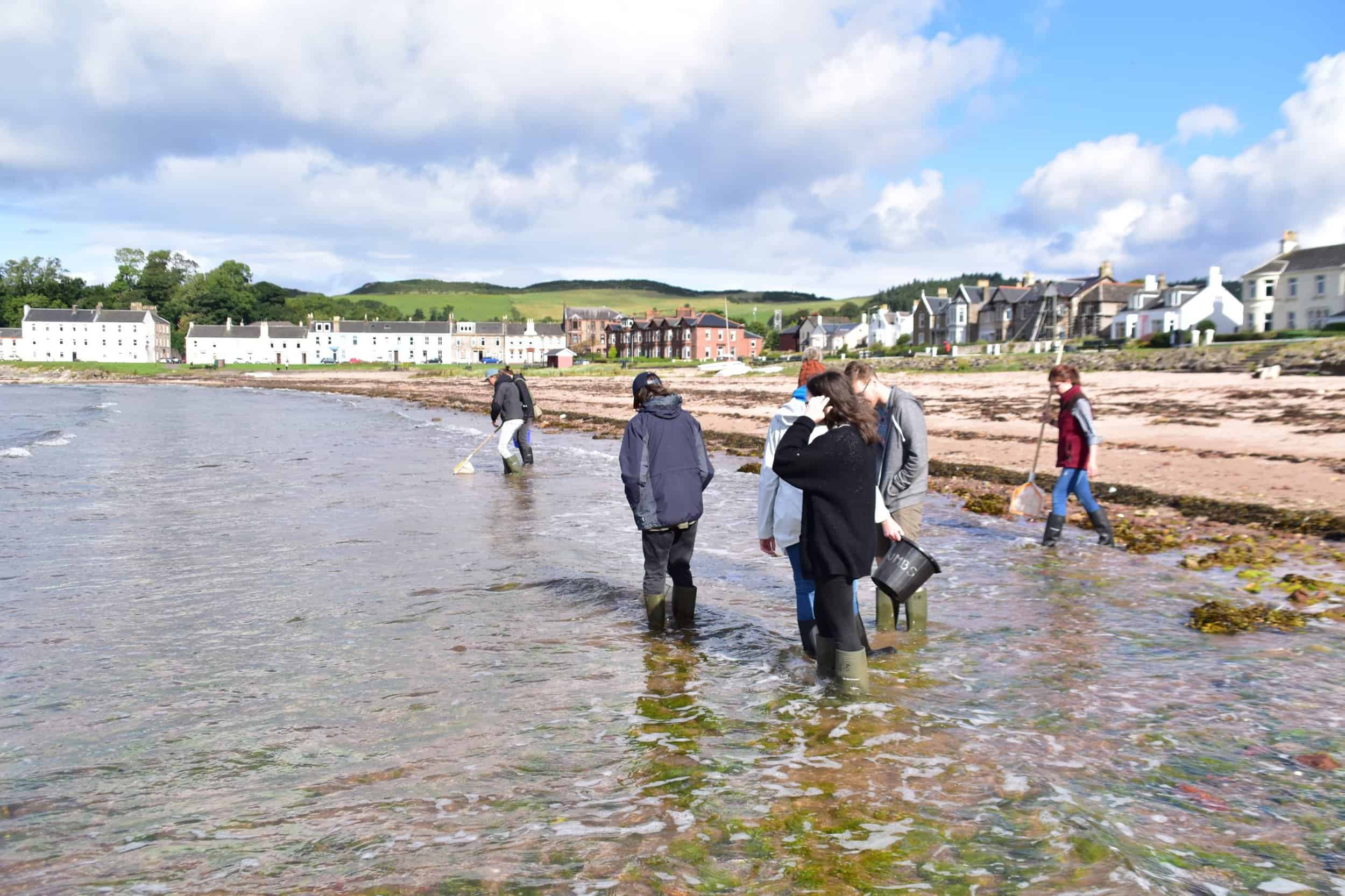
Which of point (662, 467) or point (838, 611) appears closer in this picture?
point (838, 611)

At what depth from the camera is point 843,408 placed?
17.0 ft

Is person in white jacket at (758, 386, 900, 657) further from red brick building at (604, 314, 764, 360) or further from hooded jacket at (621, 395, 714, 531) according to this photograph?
red brick building at (604, 314, 764, 360)

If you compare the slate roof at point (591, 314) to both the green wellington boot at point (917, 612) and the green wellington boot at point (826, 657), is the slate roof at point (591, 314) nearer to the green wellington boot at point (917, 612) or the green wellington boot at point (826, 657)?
the green wellington boot at point (917, 612)

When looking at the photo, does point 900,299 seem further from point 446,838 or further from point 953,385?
point 446,838

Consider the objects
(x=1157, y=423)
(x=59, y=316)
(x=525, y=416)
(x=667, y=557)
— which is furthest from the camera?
(x=59, y=316)

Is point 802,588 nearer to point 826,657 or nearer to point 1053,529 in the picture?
point 826,657

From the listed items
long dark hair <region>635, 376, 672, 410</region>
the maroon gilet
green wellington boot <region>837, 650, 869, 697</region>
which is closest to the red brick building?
the maroon gilet

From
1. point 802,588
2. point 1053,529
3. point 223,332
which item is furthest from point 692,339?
point 802,588

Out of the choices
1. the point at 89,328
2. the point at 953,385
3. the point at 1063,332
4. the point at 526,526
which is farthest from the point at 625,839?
the point at 89,328

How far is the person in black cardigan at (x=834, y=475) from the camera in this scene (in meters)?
5.21

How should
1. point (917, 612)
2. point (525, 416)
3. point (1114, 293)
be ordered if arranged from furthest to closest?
1. point (1114, 293)
2. point (525, 416)
3. point (917, 612)

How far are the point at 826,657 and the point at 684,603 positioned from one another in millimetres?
1965

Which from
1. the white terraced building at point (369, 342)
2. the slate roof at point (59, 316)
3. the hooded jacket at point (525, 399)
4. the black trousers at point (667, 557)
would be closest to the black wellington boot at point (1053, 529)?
the black trousers at point (667, 557)

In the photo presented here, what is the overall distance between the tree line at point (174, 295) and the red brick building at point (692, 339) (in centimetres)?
5972
